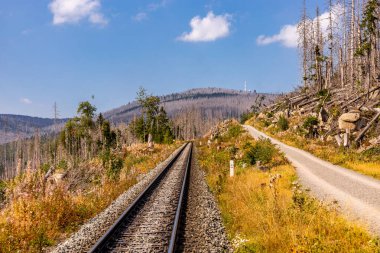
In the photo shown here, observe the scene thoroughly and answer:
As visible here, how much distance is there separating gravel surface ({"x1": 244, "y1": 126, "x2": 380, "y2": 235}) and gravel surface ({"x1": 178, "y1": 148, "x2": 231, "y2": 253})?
3.32 metres

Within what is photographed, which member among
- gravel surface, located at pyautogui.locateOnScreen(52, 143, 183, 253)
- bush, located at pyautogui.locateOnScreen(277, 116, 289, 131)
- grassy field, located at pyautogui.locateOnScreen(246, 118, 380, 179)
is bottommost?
gravel surface, located at pyautogui.locateOnScreen(52, 143, 183, 253)

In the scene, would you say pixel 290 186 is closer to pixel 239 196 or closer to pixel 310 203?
pixel 239 196

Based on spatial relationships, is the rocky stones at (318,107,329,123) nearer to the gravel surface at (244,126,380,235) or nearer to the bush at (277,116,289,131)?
the bush at (277,116,289,131)

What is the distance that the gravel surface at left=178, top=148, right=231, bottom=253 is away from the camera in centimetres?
797

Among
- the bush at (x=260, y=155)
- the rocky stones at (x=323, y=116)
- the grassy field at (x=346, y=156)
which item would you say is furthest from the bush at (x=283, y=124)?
the bush at (x=260, y=155)

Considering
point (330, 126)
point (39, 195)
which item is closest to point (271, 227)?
point (39, 195)

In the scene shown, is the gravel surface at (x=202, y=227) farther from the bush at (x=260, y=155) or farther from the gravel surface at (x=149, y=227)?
the bush at (x=260, y=155)

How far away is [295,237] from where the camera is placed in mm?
6445

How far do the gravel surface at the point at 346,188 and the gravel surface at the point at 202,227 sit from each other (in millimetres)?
3322

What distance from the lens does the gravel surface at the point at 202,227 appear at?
797cm

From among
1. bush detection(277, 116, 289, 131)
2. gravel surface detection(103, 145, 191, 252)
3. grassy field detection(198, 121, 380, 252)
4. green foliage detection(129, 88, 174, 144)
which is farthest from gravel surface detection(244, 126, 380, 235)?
green foliage detection(129, 88, 174, 144)

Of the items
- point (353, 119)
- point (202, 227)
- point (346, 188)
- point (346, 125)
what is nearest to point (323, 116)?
point (346, 125)

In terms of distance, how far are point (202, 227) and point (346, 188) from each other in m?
5.95

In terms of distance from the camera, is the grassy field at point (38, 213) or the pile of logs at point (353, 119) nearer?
the grassy field at point (38, 213)
